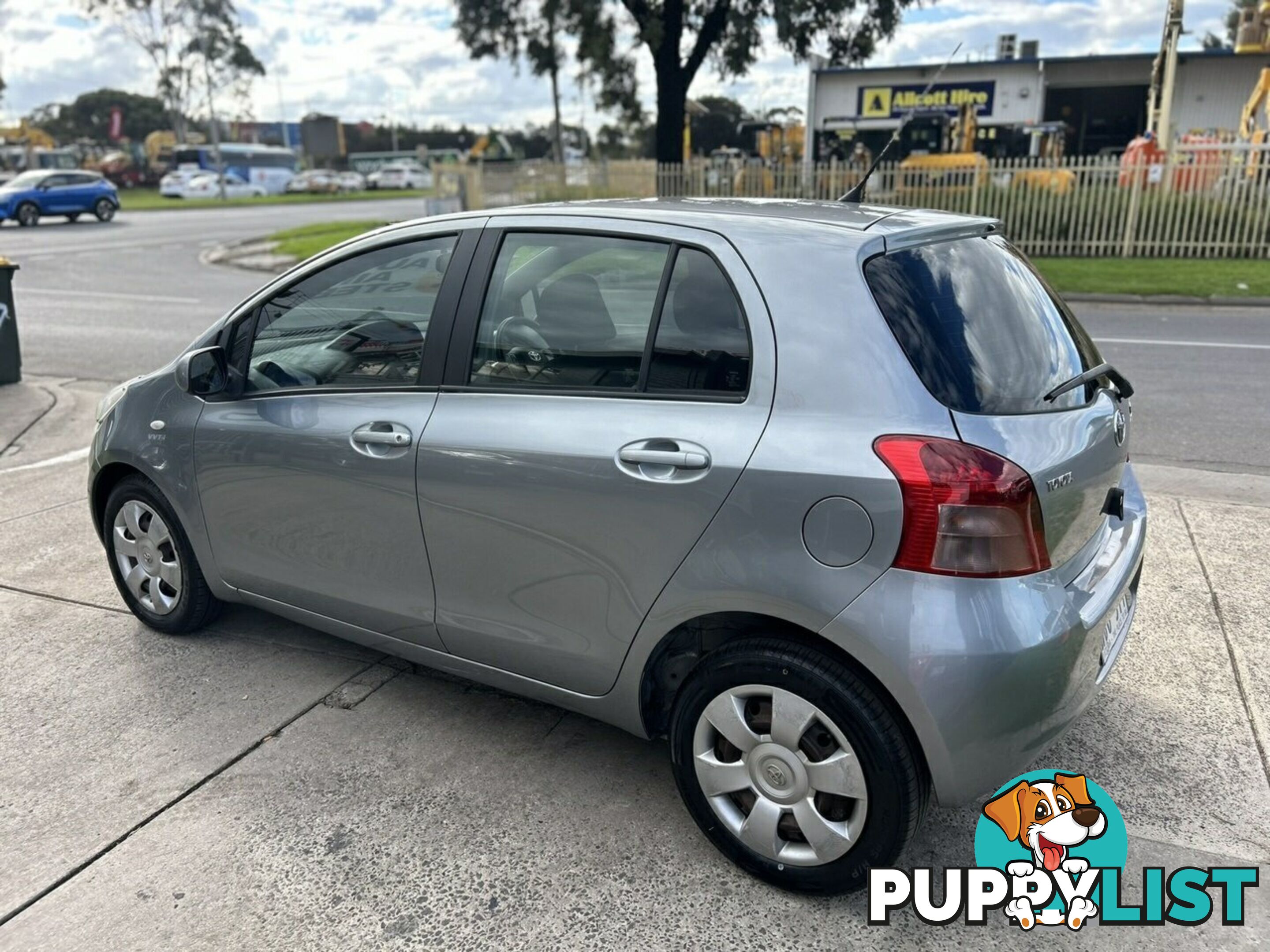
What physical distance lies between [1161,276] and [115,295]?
50.2 feet

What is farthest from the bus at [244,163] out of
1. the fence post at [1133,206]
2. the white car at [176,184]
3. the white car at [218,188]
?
the fence post at [1133,206]

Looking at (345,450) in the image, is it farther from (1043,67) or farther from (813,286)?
(1043,67)

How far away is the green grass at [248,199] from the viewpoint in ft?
145

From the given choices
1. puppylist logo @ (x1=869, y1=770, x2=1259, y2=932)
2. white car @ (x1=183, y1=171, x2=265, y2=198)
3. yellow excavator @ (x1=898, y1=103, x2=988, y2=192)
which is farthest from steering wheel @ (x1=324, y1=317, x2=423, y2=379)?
white car @ (x1=183, y1=171, x2=265, y2=198)

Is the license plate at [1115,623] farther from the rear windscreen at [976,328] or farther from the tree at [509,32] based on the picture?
the tree at [509,32]

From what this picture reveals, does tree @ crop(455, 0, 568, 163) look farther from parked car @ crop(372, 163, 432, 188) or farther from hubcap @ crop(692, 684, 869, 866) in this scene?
parked car @ crop(372, 163, 432, 188)

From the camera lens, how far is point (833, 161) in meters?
19.9

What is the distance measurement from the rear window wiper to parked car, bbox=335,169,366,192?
198ft

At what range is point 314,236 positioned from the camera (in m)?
23.6

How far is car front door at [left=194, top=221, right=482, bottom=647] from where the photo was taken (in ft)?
10.2

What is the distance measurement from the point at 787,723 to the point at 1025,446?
861 mm

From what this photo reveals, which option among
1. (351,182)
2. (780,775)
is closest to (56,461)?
(780,775)

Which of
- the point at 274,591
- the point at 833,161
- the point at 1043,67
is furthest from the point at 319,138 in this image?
the point at 274,591

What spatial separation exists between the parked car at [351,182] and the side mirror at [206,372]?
5890 centimetres
